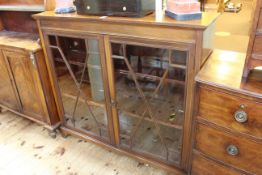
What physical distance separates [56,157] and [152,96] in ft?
3.14

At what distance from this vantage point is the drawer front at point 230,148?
99cm

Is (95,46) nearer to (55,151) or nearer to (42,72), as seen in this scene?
(42,72)

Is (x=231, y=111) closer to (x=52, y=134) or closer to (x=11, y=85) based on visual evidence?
(x=52, y=134)

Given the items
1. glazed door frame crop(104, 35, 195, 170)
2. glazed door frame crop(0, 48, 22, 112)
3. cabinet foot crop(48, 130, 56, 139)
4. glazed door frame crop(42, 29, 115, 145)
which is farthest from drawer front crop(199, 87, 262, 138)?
glazed door frame crop(0, 48, 22, 112)

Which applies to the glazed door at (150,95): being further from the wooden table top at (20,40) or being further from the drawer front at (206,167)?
the wooden table top at (20,40)

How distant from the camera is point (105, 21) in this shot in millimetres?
1227

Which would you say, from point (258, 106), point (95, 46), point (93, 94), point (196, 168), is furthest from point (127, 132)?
point (258, 106)

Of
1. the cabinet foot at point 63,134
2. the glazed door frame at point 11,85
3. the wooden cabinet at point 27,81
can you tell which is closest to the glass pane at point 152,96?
the cabinet foot at point 63,134

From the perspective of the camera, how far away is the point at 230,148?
105 cm

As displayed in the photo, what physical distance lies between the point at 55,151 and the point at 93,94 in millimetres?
614

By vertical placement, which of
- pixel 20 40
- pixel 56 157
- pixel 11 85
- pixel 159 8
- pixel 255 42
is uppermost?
pixel 159 8

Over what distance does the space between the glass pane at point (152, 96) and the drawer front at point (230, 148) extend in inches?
7.4

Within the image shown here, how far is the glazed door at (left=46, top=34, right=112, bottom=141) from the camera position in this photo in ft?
4.72

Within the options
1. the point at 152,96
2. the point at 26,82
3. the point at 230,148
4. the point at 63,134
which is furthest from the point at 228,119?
the point at 26,82
